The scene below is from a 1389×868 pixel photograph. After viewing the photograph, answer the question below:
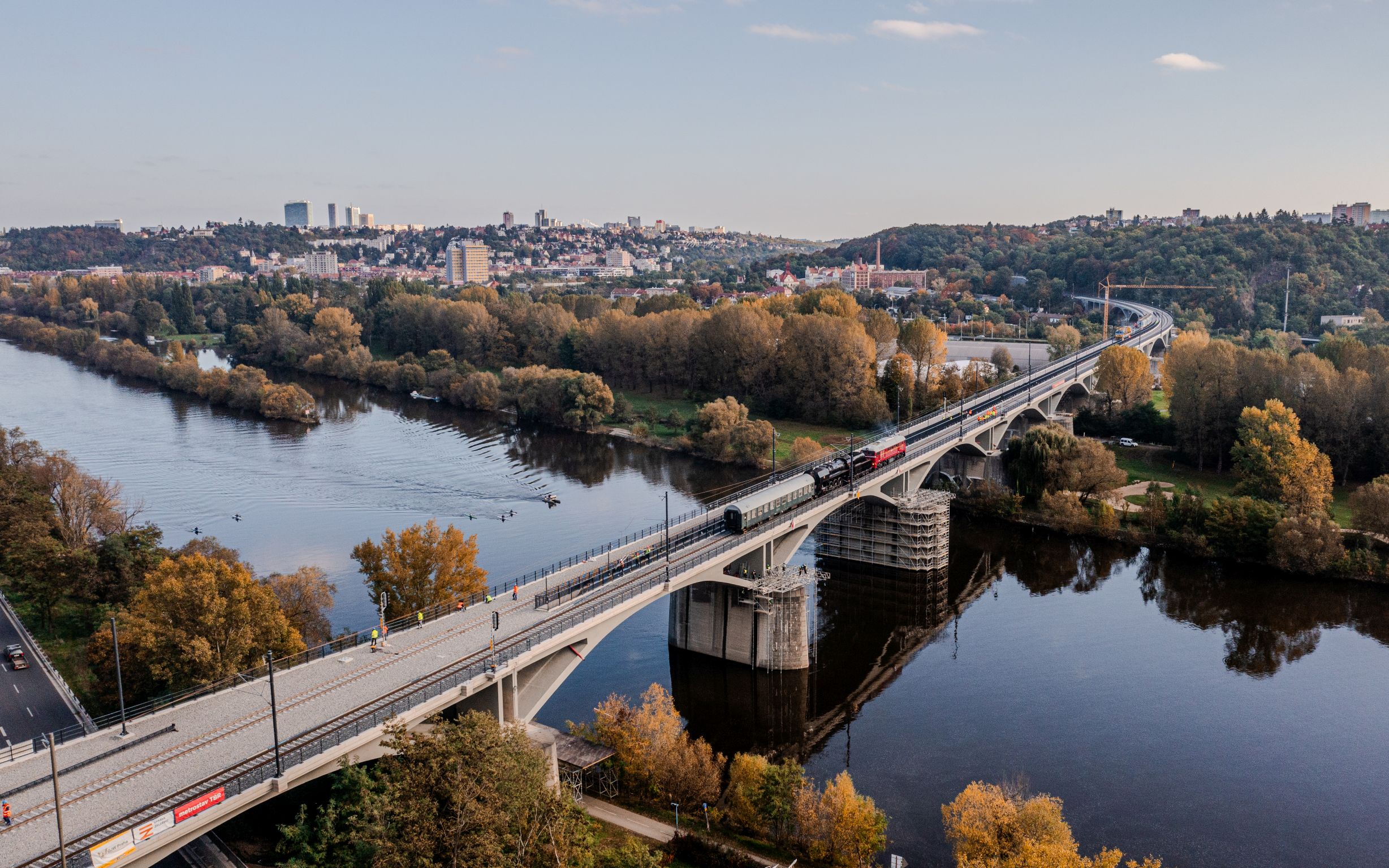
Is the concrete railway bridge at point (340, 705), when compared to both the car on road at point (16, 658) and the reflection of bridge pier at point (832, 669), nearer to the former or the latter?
the reflection of bridge pier at point (832, 669)

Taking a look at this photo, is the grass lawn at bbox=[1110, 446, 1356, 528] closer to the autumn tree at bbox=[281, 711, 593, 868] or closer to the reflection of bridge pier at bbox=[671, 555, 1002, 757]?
the reflection of bridge pier at bbox=[671, 555, 1002, 757]

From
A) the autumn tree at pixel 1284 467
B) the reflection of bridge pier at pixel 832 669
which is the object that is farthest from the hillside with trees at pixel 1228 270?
the reflection of bridge pier at pixel 832 669

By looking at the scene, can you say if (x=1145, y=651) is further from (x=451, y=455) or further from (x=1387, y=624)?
(x=451, y=455)

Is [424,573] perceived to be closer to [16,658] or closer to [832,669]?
[16,658]

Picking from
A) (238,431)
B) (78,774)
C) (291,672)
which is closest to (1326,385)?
(291,672)

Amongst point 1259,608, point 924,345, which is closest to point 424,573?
point 1259,608

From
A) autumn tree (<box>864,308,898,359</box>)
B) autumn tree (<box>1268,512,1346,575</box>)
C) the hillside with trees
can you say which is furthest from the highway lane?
the hillside with trees

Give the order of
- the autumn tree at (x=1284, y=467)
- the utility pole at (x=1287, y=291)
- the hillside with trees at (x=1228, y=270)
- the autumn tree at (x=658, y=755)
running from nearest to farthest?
1. the autumn tree at (x=658, y=755)
2. the autumn tree at (x=1284, y=467)
3. the utility pole at (x=1287, y=291)
4. the hillside with trees at (x=1228, y=270)
